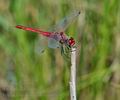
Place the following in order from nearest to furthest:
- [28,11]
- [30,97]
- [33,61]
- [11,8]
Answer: [30,97], [33,61], [11,8], [28,11]

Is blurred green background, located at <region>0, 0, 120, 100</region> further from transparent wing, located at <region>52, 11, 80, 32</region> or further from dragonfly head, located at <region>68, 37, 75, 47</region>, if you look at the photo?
dragonfly head, located at <region>68, 37, 75, 47</region>

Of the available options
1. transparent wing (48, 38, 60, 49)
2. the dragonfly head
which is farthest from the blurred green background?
the dragonfly head

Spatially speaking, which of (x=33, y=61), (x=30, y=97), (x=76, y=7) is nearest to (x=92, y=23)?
(x=76, y=7)

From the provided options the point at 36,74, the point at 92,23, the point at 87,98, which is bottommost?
the point at 87,98

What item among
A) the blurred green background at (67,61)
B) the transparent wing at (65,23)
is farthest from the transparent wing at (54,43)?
the blurred green background at (67,61)

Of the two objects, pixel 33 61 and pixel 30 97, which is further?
pixel 33 61

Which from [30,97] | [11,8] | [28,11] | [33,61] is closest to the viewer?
[30,97]

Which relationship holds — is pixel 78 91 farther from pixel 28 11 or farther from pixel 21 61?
pixel 28 11

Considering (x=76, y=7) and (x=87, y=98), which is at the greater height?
(x=76, y=7)
